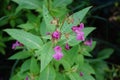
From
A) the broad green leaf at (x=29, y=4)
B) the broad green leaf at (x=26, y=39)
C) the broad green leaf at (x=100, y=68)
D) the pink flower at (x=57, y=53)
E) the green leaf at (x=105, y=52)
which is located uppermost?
the broad green leaf at (x=29, y=4)

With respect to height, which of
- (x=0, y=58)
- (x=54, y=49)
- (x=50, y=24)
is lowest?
(x=0, y=58)

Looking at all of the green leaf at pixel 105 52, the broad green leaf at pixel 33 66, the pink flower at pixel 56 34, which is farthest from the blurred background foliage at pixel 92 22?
the pink flower at pixel 56 34

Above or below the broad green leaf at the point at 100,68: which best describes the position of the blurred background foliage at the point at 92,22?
above

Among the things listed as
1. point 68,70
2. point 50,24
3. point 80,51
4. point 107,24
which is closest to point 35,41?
point 50,24

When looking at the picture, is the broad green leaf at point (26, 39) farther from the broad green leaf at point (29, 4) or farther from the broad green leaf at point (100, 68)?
the broad green leaf at point (100, 68)

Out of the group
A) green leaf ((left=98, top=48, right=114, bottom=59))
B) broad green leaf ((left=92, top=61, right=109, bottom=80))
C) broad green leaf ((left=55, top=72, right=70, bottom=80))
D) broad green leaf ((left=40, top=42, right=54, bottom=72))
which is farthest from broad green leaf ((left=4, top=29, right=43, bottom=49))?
green leaf ((left=98, top=48, right=114, bottom=59))

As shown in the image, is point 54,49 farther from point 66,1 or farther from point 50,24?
point 66,1

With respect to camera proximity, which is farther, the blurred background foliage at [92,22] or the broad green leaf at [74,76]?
the blurred background foliage at [92,22]
